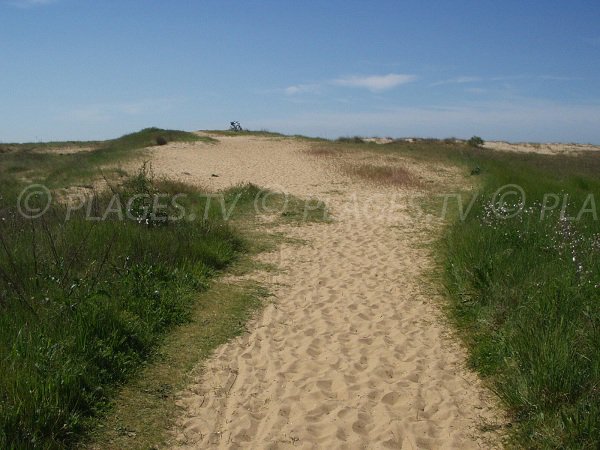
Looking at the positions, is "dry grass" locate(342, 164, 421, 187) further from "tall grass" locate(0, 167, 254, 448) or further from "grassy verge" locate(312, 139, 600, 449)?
"tall grass" locate(0, 167, 254, 448)

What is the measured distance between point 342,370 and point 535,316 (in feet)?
5.69

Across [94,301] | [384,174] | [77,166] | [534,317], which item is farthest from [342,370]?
[77,166]

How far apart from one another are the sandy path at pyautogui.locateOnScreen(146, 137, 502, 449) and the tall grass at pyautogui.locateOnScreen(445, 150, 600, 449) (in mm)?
287

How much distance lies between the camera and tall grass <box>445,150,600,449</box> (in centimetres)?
370

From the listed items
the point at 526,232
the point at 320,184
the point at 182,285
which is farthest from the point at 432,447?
the point at 320,184

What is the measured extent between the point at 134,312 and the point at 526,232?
17.1 ft

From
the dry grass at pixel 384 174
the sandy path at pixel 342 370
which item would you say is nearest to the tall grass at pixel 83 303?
the sandy path at pixel 342 370

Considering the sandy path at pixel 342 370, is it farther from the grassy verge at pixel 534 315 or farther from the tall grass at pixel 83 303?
the tall grass at pixel 83 303

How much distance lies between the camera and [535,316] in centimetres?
484

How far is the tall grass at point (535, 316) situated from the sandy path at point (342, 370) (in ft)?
0.94

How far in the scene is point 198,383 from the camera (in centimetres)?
455

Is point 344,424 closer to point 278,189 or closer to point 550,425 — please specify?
point 550,425

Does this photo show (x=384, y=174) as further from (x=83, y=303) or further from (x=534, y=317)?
(x=83, y=303)

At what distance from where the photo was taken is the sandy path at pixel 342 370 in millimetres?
3914
